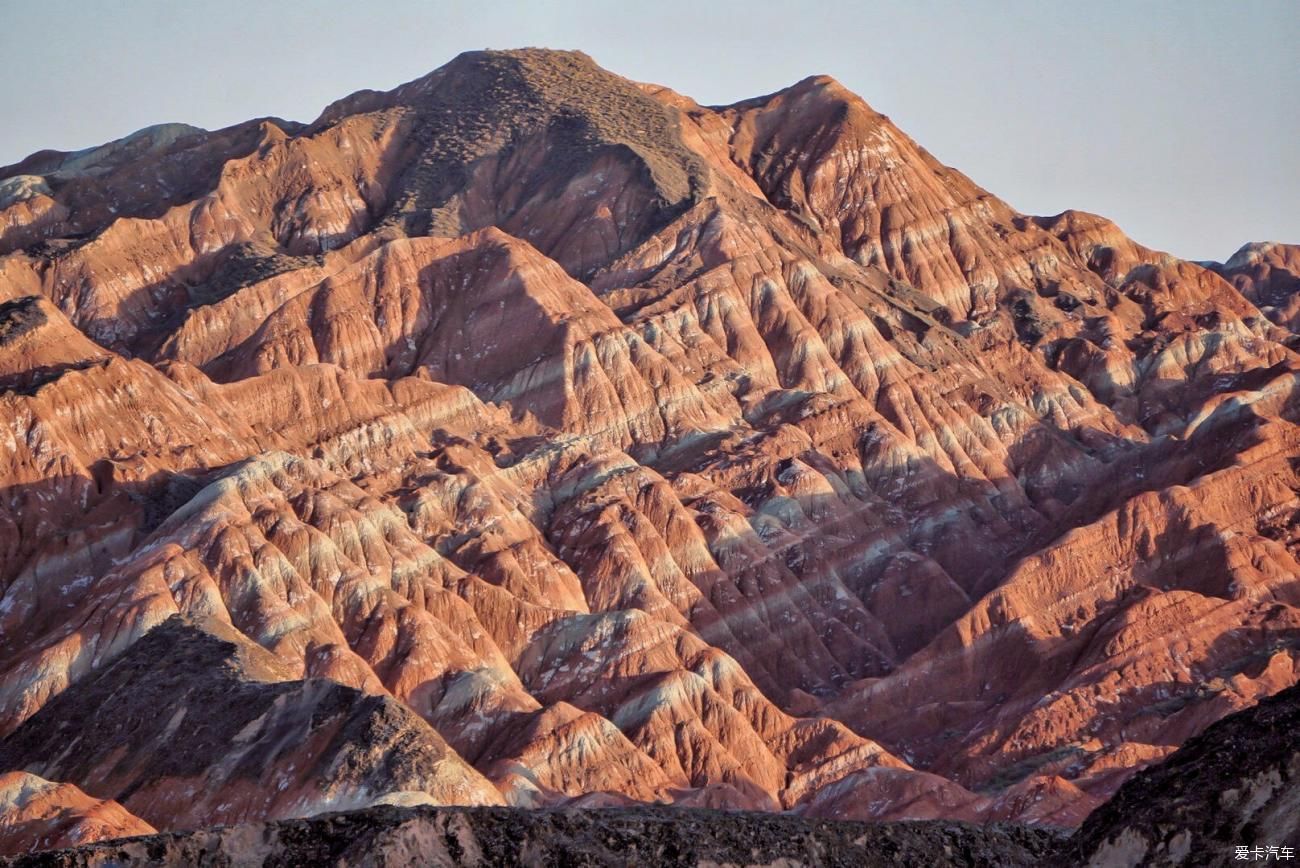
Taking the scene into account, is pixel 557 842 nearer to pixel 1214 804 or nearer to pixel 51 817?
pixel 1214 804

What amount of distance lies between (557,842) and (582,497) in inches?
3510

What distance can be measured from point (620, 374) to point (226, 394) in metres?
28.1

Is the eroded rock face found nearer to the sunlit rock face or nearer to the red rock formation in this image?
the red rock formation

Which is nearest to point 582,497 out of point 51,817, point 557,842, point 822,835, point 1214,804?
point 51,817

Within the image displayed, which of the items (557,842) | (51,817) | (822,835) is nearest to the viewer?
(557,842)

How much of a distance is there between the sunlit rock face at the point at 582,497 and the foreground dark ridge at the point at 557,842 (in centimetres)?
3113

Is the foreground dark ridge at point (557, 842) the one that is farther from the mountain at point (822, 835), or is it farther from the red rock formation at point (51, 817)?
the red rock formation at point (51, 817)

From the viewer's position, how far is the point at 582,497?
148 metres

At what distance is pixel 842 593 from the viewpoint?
15275 centimetres

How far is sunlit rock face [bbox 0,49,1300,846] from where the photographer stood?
4461 inches

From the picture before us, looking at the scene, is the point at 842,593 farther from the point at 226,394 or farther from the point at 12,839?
the point at 12,839

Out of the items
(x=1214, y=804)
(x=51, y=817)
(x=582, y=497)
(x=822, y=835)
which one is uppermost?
(x=582, y=497)

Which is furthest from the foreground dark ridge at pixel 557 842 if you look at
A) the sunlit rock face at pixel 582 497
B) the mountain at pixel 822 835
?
the sunlit rock face at pixel 582 497

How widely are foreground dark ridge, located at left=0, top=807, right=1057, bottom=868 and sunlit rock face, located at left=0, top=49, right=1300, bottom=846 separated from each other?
102 feet
